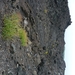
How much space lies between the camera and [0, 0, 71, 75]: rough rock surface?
33.1ft

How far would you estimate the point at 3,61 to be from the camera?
9562 millimetres

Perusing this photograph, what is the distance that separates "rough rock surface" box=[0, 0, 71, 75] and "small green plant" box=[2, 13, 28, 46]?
20 cm

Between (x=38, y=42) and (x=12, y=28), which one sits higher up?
(x=38, y=42)

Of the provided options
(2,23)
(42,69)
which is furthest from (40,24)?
(2,23)

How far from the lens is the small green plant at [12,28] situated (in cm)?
997

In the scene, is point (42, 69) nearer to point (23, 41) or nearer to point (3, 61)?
point (23, 41)

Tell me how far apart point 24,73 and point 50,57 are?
747 cm

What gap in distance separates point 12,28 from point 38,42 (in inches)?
178

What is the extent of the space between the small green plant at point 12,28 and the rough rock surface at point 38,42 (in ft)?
0.67

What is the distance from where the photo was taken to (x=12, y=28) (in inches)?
403

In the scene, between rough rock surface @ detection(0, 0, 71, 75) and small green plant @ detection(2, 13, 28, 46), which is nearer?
small green plant @ detection(2, 13, 28, 46)

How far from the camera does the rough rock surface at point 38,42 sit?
10094 millimetres

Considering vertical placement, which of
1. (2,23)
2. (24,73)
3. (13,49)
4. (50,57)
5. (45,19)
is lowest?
(24,73)

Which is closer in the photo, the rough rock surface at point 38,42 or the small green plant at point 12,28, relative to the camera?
the small green plant at point 12,28
